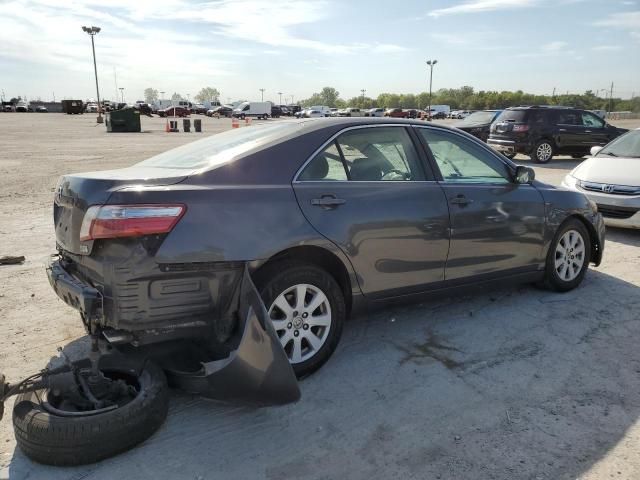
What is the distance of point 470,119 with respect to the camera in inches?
810

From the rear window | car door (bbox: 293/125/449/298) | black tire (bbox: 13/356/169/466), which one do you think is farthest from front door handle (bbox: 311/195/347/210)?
the rear window

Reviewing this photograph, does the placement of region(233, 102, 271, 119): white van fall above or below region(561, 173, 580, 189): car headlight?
above

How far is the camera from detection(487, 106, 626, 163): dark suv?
16359mm

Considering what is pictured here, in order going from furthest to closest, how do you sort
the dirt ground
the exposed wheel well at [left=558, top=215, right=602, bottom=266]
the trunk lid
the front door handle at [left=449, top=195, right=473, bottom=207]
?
1. the exposed wheel well at [left=558, top=215, right=602, bottom=266]
2. the front door handle at [left=449, top=195, right=473, bottom=207]
3. the trunk lid
4. the dirt ground

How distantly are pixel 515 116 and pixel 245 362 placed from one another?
1577 cm

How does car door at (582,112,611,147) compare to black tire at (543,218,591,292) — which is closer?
black tire at (543,218,591,292)

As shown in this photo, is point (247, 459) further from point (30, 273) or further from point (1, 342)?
point (30, 273)

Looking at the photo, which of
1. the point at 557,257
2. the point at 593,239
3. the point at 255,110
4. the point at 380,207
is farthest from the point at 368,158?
the point at 255,110

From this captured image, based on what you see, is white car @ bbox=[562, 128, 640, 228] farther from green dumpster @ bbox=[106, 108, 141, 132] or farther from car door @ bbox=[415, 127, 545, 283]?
green dumpster @ bbox=[106, 108, 141, 132]

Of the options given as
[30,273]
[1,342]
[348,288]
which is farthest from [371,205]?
[30,273]

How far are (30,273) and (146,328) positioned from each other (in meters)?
3.22

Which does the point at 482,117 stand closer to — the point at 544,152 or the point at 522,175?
the point at 544,152

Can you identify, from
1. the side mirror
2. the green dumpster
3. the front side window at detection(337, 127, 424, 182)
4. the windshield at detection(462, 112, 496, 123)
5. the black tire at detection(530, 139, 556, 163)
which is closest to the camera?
the front side window at detection(337, 127, 424, 182)

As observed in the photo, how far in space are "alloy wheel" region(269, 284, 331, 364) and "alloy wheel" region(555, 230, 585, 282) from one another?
2702 millimetres
